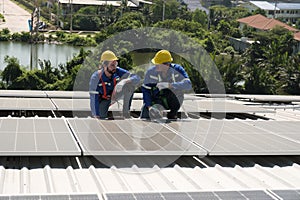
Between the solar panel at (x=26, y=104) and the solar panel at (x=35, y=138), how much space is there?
242cm

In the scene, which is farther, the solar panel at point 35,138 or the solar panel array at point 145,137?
the solar panel array at point 145,137

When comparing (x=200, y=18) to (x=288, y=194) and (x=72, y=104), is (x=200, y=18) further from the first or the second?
(x=288, y=194)

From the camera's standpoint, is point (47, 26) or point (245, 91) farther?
point (47, 26)

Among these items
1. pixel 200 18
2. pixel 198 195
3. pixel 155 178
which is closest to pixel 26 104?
pixel 155 178

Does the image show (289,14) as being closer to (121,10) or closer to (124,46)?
(121,10)

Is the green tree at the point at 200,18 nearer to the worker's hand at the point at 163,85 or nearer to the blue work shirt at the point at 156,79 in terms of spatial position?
the blue work shirt at the point at 156,79

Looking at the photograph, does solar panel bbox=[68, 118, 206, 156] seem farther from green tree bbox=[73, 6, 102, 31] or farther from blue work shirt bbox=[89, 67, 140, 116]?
green tree bbox=[73, 6, 102, 31]

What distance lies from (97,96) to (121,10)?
340 ft

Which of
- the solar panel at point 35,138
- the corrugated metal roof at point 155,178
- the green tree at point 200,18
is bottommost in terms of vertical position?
the corrugated metal roof at point 155,178

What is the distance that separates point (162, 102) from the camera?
1086 cm

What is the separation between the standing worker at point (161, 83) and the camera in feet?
33.9

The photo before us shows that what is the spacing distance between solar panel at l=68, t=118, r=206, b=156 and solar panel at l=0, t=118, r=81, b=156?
0.21m

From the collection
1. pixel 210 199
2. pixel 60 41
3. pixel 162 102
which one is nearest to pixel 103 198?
pixel 210 199

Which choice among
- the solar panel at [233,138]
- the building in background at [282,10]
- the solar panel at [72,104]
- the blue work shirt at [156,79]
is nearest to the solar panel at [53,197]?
the solar panel at [233,138]
